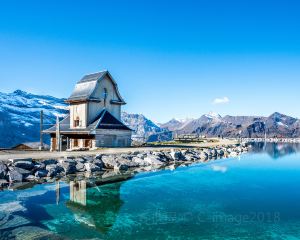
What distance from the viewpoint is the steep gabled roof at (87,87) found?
48.3 metres

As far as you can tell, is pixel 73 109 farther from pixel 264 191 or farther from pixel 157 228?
pixel 157 228

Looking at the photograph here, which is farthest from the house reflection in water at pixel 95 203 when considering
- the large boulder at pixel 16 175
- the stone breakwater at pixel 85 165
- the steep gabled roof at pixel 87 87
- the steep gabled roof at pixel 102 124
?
the steep gabled roof at pixel 87 87

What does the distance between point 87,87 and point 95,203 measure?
33.2 meters

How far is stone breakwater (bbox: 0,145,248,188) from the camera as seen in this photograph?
24.5 metres

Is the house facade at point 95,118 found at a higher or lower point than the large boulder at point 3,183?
higher

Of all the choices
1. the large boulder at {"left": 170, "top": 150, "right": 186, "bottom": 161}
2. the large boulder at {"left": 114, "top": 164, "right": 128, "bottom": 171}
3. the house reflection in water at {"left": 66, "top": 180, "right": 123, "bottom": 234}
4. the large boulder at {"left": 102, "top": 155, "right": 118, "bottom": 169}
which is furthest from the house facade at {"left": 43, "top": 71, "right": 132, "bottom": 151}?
the house reflection in water at {"left": 66, "top": 180, "right": 123, "bottom": 234}

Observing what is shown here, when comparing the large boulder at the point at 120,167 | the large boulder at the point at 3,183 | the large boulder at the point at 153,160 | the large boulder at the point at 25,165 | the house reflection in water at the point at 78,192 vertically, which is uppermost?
the large boulder at the point at 25,165

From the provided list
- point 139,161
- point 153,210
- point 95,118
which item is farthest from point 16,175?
point 95,118

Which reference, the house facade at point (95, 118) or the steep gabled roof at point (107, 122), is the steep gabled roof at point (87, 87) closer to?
the house facade at point (95, 118)

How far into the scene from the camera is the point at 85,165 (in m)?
29.6

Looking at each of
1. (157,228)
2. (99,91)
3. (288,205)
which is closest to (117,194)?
(157,228)

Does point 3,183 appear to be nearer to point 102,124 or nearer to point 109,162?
point 109,162

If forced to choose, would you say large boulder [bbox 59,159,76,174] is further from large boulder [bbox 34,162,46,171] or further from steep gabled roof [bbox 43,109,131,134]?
steep gabled roof [bbox 43,109,131,134]

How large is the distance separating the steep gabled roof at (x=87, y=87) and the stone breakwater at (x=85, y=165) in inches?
571
